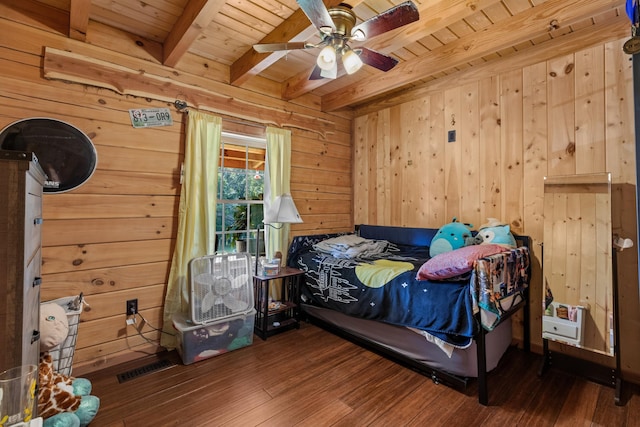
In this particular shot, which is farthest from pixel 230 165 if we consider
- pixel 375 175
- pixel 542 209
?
pixel 542 209

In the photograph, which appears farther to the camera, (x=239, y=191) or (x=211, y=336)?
(x=239, y=191)

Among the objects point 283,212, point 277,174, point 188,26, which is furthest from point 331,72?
point 277,174

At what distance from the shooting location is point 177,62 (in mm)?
2512

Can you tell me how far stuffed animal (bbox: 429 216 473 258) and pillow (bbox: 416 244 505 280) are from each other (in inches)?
20.7

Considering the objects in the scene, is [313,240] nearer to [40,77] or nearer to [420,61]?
[420,61]

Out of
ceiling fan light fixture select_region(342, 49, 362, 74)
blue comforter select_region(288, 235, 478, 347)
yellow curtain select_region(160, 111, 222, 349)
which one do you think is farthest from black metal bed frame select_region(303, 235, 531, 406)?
ceiling fan light fixture select_region(342, 49, 362, 74)

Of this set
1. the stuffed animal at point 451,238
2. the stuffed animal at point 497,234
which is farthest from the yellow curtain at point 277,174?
the stuffed animal at point 497,234

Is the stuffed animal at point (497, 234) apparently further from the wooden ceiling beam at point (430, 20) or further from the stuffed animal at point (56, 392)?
the stuffed animal at point (56, 392)

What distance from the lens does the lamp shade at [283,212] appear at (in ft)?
9.00

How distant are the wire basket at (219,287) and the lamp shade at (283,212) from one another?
1.46ft

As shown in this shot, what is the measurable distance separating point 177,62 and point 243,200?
1.37 meters

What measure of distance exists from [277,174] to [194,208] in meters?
0.96

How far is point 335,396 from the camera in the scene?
6.18 feet

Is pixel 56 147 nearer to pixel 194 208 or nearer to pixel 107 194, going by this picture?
pixel 107 194
